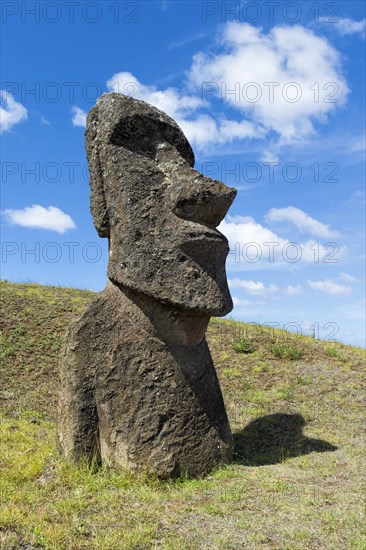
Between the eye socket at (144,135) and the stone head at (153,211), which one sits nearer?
the stone head at (153,211)

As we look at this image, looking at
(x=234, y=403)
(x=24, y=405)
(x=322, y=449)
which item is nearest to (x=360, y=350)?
(x=234, y=403)

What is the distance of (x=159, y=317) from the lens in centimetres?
625

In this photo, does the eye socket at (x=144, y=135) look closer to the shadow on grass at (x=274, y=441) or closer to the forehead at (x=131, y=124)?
the forehead at (x=131, y=124)

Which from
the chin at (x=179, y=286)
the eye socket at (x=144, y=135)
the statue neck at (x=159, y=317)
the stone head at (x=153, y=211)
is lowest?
the statue neck at (x=159, y=317)

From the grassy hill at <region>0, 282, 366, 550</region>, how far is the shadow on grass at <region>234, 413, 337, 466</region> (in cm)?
3

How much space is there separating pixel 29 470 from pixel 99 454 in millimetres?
796

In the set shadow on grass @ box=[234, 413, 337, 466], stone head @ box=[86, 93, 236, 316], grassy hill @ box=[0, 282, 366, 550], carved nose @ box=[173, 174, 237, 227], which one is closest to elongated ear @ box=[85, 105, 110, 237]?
stone head @ box=[86, 93, 236, 316]

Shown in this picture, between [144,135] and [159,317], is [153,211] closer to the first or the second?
[144,135]

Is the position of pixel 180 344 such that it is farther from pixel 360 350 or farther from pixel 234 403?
pixel 360 350

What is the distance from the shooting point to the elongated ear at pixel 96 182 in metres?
6.54

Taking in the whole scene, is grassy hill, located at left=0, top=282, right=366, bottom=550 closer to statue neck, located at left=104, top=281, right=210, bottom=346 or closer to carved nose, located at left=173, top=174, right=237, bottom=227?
statue neck, located at left=104, top=281, right=210, bottom=346

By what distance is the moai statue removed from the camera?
6059 millimetres

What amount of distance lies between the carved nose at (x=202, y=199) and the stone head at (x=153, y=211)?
11 millimetres

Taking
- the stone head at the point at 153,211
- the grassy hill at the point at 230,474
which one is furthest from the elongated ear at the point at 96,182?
the grassy hill at the point at 230,474
